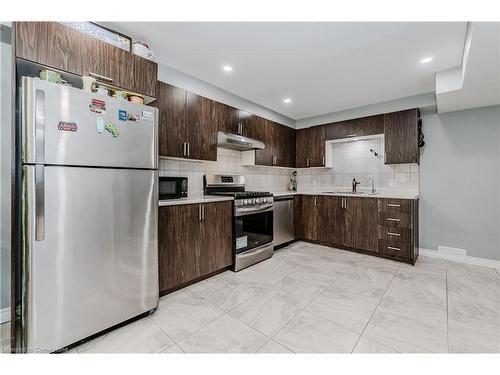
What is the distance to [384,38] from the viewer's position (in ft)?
6.23

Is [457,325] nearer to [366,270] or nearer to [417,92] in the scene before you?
[366,270]

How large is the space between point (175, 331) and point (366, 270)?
229 centimetres

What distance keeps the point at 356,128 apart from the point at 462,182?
162 cm

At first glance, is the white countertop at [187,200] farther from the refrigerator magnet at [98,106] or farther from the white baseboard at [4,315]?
the white baseboard at [4,315]

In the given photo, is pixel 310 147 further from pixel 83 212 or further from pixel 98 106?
pixel 83 212

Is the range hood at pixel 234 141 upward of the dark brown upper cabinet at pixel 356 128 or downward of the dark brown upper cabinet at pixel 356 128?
downward

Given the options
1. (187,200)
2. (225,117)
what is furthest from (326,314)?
(225,117)

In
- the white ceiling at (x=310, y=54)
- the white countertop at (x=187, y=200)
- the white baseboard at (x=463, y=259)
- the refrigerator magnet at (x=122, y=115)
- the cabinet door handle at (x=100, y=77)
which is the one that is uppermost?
the white ceiling at (x=310, y=54)

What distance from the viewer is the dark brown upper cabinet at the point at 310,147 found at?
407 cm

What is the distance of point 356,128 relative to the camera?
12.0ft

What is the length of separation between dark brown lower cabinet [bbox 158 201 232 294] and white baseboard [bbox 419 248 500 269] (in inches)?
117

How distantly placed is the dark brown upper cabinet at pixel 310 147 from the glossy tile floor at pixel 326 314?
209cm

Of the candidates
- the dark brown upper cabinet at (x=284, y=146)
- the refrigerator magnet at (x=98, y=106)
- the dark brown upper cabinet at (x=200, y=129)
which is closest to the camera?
the refrigerator magnet at (x=98, y=106)

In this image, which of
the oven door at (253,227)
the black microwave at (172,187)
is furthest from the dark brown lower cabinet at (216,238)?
the black microwave at (172,187)
